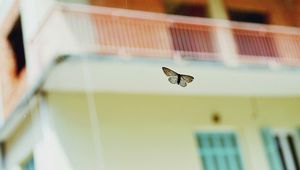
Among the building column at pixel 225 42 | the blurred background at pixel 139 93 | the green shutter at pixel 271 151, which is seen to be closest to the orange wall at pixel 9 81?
the blurred background at pixel 139 93

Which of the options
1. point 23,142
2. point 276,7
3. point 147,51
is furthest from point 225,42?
point 23,142

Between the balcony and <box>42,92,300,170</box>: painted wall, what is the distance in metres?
0.22

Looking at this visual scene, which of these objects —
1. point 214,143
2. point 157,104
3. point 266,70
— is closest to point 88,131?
point 157,104

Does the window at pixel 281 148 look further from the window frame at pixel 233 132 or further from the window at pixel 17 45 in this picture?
the window at pixel 17 45

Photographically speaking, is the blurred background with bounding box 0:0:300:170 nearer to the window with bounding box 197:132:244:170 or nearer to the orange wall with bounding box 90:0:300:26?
the window with bounding box 197:132:244:170

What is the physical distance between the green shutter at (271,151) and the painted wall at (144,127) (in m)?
0.13

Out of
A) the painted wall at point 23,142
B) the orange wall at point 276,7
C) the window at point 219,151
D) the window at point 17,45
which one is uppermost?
the orange wall at point 276,7

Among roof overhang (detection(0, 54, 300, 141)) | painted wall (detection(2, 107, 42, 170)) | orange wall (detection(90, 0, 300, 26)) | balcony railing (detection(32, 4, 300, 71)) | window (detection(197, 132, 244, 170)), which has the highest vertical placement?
orange wall (detection(90, 0, 300, 26))

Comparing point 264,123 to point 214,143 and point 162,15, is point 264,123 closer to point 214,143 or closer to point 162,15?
point 214,143

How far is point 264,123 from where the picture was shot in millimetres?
12039

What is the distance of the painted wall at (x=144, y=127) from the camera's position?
9.99m

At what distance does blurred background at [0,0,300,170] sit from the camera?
393 inches

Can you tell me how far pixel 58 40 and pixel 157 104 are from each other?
2.11 m

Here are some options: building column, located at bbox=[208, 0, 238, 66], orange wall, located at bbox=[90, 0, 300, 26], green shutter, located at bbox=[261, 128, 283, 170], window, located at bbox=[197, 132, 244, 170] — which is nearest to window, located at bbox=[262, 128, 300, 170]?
green shutter, located at bbox=[261, 128, 283, 170]
